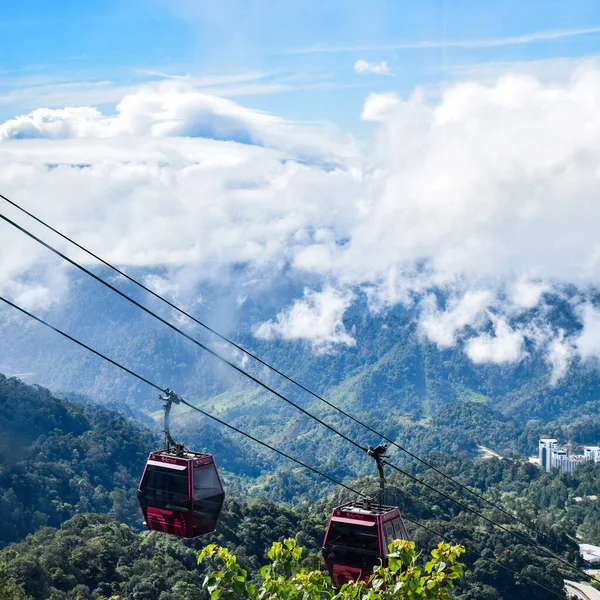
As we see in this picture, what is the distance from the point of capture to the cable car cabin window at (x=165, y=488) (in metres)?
23.2

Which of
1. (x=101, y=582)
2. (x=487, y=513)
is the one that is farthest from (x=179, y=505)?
(x=487, y=513)

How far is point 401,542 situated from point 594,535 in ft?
424

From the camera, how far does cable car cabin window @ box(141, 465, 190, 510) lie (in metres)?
23.2

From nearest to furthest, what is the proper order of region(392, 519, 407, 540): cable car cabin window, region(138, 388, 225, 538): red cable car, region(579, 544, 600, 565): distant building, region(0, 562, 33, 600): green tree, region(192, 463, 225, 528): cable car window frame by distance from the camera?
region(392, 519, 407, 540): cable car cabin window
region(138, 388, 225, 538): red cable car
region(192, 463, 225, 528): cable car window frame
region(0, 562, 33, 600): green tree
region(579, 544, 600, 565): distant building

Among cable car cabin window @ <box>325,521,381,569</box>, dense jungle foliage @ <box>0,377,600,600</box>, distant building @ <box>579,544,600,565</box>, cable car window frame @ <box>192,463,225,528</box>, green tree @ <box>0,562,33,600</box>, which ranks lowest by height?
distant building @ <box>579,544,600,565</box>

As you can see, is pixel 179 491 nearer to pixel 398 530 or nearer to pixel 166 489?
pixel 166 489

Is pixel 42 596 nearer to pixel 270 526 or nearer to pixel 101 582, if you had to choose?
pixel 101 582

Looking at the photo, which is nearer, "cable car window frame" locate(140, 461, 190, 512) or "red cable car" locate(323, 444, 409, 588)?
"red cable car" locate(323, 444, 409, 588)

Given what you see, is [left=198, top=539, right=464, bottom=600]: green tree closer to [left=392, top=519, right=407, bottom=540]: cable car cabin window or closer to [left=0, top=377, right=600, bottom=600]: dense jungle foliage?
[left=392, top=519, right=407, bottom=540]: cable car cabin window

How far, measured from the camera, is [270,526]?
9006 centimetres

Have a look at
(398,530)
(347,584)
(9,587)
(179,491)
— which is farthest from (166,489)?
(9,587)

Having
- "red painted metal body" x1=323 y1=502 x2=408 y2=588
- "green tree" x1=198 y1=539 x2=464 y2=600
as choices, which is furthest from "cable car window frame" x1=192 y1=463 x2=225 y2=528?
"green tree" x1=198 y1=539 x2=464 y2=600

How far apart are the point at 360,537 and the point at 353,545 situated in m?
0.32

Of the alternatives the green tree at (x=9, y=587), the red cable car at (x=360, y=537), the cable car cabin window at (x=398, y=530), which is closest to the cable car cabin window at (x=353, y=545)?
the red cable car at (x=360, y=537)
